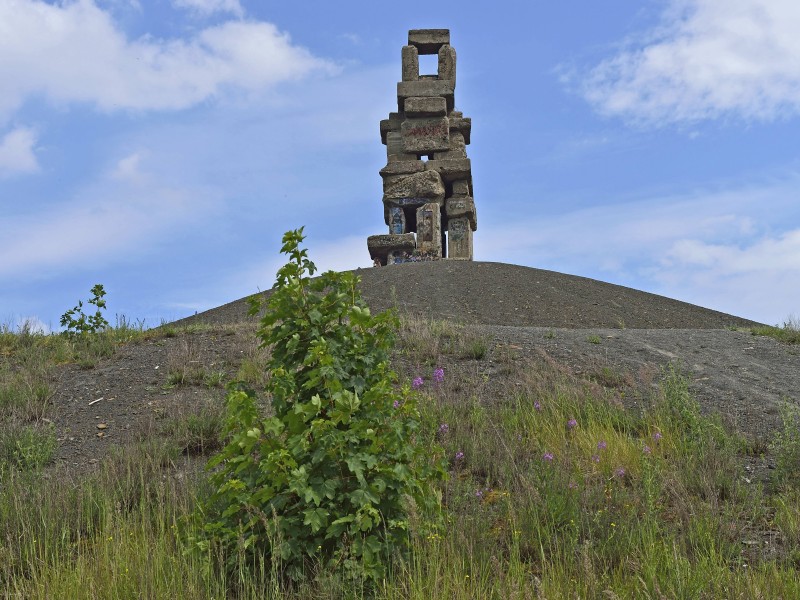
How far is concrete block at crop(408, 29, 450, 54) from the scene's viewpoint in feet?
92.9

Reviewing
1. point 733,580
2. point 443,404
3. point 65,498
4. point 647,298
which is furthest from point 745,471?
point 647,298

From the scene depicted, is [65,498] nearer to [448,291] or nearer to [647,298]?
[448,291]

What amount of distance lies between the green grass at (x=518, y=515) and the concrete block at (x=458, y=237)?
64.6 ft

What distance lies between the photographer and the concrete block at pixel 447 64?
27.9 m

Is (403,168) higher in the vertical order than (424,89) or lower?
lower

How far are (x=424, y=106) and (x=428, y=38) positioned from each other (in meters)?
3.11

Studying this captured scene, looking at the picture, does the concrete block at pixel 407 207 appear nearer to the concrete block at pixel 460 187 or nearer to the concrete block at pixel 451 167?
the concrete block at pixel 460 187

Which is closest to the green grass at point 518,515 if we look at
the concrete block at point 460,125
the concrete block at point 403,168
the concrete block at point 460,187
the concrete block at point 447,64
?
the concrete block at point 403,168

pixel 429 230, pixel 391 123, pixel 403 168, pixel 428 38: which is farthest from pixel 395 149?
pixel 428 38

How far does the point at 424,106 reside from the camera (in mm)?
27141

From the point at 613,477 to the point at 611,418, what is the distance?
3.98 ft

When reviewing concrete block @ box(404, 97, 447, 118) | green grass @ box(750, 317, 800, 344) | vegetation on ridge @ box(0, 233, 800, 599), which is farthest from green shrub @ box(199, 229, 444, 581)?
concrete block @ box(404, 97, 447, 118)

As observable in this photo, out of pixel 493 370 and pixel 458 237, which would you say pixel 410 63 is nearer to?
pixel 458 237

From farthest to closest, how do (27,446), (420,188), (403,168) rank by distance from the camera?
1. (403,168)
2. (420,188)
3. (27,446)
